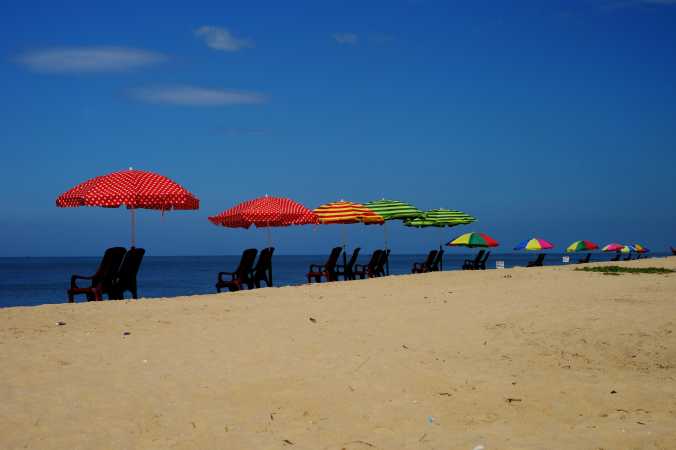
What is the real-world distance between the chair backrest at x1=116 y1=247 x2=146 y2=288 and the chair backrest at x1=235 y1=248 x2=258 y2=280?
2.74 meters

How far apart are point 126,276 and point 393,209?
10.8 metres

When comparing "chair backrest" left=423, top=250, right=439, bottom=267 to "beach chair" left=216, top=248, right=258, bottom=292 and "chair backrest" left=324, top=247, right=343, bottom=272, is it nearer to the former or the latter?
"chair backrest" left=324, top=247, right=343, bottom=272

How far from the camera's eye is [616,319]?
7242 millimetres

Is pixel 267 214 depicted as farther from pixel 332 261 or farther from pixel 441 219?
pixel 441 219

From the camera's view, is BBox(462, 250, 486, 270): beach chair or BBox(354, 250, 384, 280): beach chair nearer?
BBox(354, 250, 384, 280): beach chair

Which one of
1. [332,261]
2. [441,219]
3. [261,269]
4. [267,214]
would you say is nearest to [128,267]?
[261,269]

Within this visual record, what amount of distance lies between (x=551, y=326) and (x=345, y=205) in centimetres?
1163

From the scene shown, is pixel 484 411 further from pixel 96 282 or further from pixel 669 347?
pixel 96 282

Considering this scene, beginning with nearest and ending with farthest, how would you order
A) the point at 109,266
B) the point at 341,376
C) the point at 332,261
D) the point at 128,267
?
the point at 341,376 → the point at 109,266 → the point at 128,267 → the point at 332,261

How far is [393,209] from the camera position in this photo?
2083cm

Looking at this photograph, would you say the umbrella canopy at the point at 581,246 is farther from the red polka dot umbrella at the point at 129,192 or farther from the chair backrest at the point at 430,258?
the red polka dot umbrella at the point at 129,192

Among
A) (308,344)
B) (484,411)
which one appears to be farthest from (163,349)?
(484,411)

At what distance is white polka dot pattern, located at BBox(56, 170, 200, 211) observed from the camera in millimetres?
10984

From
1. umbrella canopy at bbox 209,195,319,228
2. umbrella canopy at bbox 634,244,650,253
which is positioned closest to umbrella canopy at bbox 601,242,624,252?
umbrella canopy at bbox 634,244,650,253
